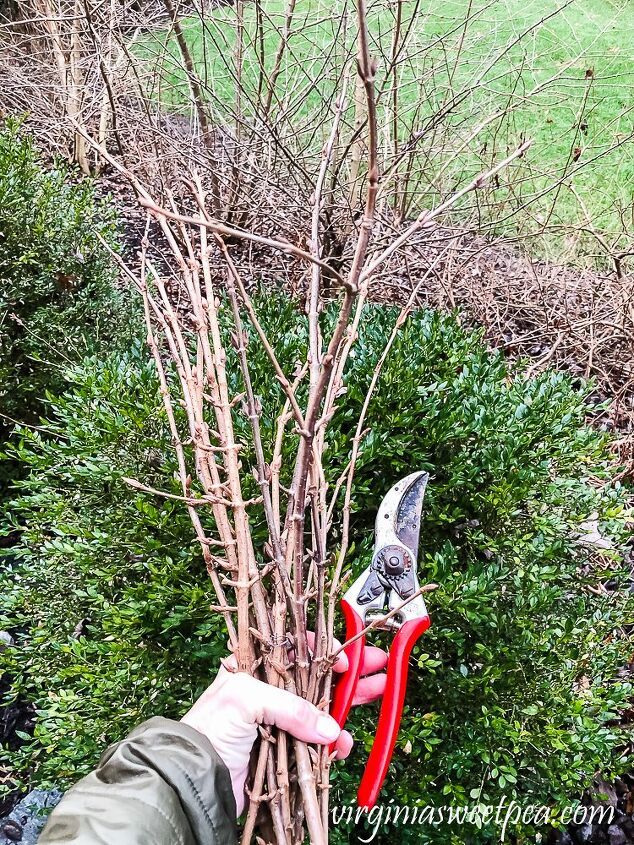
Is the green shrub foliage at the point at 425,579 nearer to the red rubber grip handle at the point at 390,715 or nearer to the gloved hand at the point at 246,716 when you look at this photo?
the red rubber grip handle at the point at 390,715

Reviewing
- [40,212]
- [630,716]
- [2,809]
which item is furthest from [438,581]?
[40,212]

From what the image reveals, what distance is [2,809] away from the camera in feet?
9.51

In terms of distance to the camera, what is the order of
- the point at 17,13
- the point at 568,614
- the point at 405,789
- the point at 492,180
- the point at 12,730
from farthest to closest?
the point at 17,13 < the point at 492,180 < the point at 12,730 < the point at 568,614 < the point at 405,789

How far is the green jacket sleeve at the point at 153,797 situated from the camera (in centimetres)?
139

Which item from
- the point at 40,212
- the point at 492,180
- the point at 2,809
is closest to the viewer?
the point at 2,809

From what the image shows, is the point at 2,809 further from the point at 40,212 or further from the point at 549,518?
the point at 40,212

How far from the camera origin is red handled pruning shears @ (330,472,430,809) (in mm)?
1756

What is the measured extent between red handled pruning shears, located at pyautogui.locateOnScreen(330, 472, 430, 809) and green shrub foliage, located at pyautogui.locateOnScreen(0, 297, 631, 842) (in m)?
0.14

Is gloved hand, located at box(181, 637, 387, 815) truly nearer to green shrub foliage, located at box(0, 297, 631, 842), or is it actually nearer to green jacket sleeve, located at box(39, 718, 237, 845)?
green jacket sleeve, located at box(39, 718, 237, 845)

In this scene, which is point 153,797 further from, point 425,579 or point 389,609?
point 425,579

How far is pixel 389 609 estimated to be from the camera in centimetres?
196

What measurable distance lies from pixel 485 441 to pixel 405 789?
45.8 inches

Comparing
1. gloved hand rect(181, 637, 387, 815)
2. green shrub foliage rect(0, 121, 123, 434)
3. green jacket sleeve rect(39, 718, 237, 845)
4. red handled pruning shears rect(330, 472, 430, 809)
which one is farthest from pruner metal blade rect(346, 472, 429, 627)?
green shrub foliage rect(0, 121, 123, 434)

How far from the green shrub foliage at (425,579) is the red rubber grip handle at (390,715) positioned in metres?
0.18
